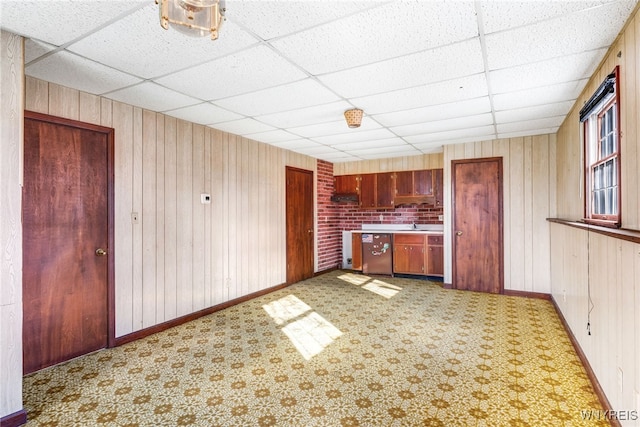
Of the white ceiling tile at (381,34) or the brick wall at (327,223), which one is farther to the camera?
the brick wall at (327,223)

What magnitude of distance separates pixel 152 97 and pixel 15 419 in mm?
2897

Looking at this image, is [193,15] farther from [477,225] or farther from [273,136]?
[477,225]

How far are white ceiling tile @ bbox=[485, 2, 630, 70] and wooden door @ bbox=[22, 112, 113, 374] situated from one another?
376cm

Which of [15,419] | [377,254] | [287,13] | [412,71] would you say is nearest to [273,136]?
[412,71]

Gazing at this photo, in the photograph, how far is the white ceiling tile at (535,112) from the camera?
12.4ft

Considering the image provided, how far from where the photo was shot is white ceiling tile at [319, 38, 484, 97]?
251 centimetres

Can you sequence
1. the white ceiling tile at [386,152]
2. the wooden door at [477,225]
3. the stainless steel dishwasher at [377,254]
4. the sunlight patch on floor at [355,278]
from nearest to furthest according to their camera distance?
the wooden door at [477,225] < the white ceiling tile at [386,152] < the sunlight patch on floor at [355,278] < the stainless steel dishwasher at [377,254]

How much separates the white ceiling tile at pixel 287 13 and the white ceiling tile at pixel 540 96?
2.25 m

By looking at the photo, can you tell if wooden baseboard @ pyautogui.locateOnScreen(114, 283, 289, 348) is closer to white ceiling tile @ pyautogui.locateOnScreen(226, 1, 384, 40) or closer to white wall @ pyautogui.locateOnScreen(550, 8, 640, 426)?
white ceiling tile @ pyautogui.locateOnScreen(226, 1, 384, 40)

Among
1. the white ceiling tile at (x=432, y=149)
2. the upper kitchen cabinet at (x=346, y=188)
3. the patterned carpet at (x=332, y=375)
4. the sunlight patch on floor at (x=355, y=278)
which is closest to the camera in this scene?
the patterned carpet at (x=332, y=375)

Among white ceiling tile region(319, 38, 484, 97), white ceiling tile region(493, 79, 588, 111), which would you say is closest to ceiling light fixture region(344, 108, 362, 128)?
white ceiling tile region(319, 38, 484, 97)

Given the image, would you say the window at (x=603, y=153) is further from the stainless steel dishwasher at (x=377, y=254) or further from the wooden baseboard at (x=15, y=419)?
the wooden baseboard at (x=15, y=419)

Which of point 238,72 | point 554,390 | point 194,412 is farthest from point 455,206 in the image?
point 194,412

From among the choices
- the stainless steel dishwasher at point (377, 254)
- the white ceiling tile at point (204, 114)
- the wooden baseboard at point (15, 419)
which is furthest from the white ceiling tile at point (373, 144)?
Answer: the wooden baseboard at point (15, 419)
